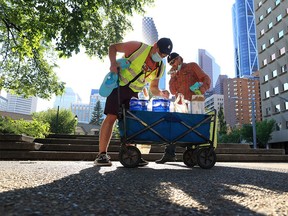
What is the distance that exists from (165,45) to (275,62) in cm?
4567

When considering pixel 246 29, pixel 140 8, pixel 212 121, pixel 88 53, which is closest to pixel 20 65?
pixel 88 53

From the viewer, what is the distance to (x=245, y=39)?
182m

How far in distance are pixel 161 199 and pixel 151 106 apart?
111 inches

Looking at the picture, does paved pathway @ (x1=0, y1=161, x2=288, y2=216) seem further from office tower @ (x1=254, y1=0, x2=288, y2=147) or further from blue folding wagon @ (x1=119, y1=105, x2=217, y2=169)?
office tower @ (x1=254, y1=0, x2=288, y2=147)

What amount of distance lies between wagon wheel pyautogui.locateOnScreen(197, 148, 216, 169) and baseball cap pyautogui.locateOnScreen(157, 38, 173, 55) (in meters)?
1.60

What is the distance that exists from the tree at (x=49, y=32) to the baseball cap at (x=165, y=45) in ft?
8.02

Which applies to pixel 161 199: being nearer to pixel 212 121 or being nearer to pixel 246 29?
pixel 212 121

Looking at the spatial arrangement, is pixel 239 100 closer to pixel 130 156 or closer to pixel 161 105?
pixel 161 105

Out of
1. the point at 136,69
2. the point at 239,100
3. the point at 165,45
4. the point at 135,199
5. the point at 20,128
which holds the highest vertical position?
the point at 239,100

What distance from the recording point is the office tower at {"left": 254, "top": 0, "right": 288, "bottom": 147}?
4134cm

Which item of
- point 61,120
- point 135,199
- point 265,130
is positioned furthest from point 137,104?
point 61,120

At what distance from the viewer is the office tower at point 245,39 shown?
177750 millimetres

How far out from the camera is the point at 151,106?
451 cm

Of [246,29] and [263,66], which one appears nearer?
[263,66]
